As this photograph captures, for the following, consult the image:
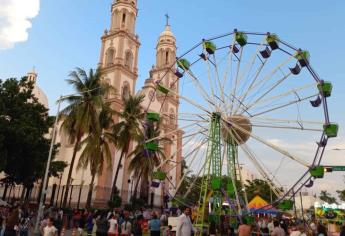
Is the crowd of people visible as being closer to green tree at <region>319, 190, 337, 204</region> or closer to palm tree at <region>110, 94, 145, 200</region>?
palm tree at <region>110, 94, 145, 200</region>

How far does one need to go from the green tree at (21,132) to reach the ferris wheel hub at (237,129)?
56.7ft

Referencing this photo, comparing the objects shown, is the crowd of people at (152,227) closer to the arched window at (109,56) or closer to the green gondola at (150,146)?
the green gondola at (150,146)

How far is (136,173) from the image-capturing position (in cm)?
4347

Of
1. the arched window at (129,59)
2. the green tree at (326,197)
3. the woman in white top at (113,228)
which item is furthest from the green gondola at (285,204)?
the green tree at (326,197)

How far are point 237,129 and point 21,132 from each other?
58.9 ft

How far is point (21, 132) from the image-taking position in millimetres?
29609

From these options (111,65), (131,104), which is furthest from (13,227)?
(111,65)

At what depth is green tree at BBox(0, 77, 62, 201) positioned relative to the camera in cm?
2967

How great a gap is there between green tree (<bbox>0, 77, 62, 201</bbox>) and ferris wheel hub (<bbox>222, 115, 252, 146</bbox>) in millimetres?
17283

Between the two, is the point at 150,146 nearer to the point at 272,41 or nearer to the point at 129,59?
the point at 272,41

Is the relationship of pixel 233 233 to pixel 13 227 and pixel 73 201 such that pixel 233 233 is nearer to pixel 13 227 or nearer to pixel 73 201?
pixel 13 227

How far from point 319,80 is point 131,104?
23.3 metres

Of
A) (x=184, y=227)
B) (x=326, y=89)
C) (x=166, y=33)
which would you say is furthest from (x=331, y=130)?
(x=166, y=33)

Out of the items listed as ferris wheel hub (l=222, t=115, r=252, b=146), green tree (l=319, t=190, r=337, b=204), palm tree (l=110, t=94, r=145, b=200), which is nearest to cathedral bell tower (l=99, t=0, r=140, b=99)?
palm tree (l=110, t=94, r=145, b=200)
